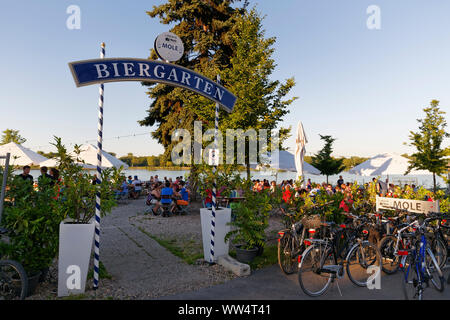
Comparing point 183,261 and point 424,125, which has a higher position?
point 424,125

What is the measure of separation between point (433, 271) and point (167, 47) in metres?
6.41

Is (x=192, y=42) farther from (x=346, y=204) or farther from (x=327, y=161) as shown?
(x=327, y=161)

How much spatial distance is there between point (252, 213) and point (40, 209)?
378 cm

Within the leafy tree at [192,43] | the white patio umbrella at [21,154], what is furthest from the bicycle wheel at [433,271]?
the white patio umbrella at [21,154]

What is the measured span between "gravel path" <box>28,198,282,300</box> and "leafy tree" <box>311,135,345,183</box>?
87.6 ft

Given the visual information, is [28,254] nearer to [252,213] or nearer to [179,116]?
[252,213]

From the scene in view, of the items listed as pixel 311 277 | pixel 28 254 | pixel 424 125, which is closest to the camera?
pixel 28 254

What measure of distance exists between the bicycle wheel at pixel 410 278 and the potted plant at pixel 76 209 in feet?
15.9

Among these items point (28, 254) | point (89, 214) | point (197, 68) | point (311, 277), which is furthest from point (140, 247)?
point (197, 68)

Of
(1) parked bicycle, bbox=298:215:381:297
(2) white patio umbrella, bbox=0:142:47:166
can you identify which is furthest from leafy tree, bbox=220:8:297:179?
(2) white patio umbrella, bbox=0:142:47:166

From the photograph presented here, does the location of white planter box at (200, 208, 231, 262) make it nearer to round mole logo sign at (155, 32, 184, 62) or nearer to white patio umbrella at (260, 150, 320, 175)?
round mole logo sign at (155, 32, 184, 62)

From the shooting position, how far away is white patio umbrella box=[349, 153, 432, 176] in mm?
16469

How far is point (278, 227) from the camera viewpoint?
32.7 ft

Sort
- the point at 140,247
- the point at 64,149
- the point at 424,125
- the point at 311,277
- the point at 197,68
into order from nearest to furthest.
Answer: the point at 311,277, the point at 64,149, the point at 140,247, the point at 197,68, the point at 424,125
